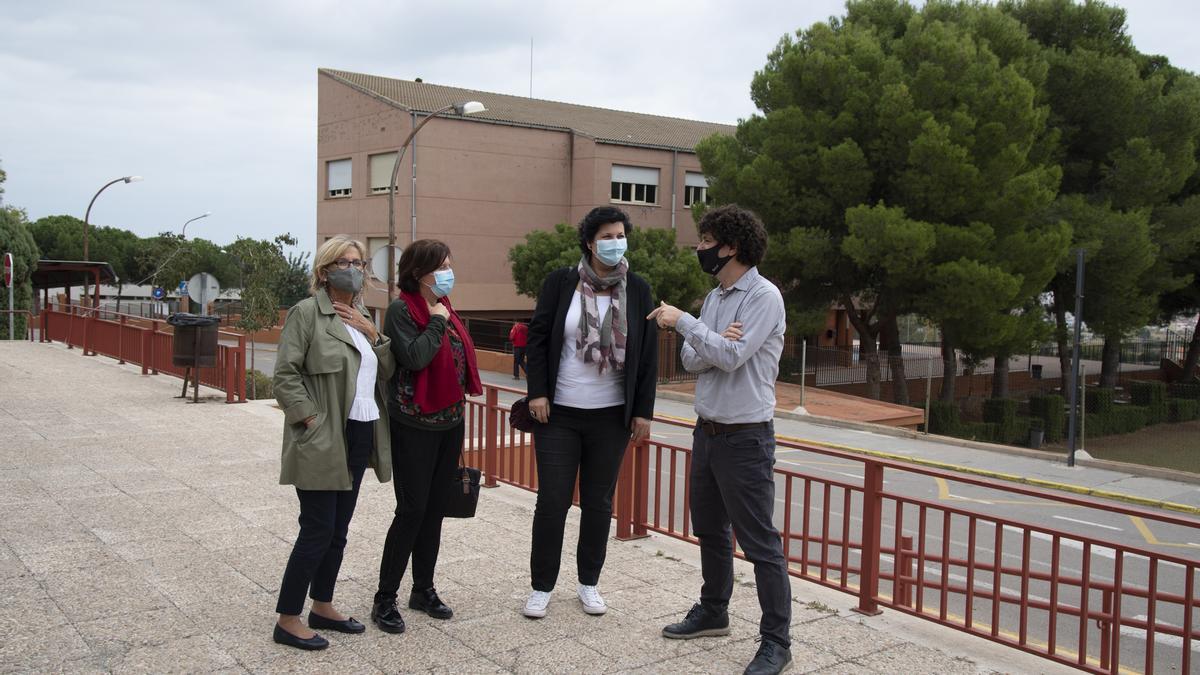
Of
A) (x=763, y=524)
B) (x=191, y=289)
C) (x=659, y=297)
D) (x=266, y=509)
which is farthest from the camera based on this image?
(x=659, y=297)

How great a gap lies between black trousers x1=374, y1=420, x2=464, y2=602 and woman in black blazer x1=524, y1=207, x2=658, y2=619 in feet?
1.41

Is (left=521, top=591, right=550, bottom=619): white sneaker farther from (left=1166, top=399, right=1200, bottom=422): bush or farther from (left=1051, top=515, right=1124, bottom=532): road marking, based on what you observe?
(left=1166, top=399, right=1200, bottom=422): bush

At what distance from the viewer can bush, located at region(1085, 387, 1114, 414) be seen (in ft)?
105

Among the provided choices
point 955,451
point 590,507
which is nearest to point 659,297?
point 955,451

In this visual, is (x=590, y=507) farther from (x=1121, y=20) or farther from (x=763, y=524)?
(x=1121, y=20)

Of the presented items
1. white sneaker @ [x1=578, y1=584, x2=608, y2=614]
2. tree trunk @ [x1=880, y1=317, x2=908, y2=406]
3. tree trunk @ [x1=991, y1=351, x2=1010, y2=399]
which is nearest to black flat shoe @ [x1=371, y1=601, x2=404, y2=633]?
white sneaker @ [x1=578, y1=584, x2=608, y2=614]

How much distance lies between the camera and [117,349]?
18.2 meters

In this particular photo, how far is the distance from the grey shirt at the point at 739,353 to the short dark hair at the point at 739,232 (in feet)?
0.27

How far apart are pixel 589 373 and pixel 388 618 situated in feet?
4.61

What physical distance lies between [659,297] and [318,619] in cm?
2611

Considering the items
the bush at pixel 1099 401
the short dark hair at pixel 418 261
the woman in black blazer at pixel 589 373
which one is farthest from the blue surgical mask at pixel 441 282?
the bush at pixel 1099 401

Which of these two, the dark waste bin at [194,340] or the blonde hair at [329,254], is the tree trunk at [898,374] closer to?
the dark waste bin at [194,340]

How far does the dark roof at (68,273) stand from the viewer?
30.6 metres

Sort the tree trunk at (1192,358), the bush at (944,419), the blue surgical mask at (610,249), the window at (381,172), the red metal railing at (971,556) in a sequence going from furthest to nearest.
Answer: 1. the tree trunk at (1192,358)
2. the window at (381,172)
3. the bush at (944,419)
4. the red metal railing at (971,556)
5. the blue surgical mask at (610,249)
